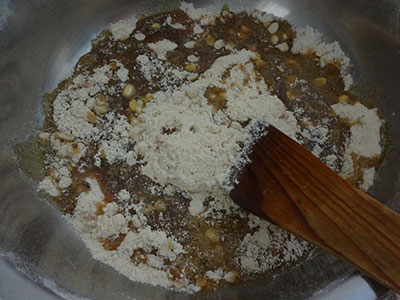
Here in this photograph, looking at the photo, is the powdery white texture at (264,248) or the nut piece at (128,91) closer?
the powdery white texture at (264,248)

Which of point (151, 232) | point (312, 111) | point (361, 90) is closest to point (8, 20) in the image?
point (151, 232)

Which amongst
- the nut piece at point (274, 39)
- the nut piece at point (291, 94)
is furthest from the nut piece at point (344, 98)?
the nut piece at point (274, 39)

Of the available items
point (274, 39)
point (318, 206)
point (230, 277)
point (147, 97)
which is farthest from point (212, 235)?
point (274, 39)

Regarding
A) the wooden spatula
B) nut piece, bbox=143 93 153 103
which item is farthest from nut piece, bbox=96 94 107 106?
the wooden spatula

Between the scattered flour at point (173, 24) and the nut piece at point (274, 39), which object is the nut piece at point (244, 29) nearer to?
the nut piece at point (274, 39)

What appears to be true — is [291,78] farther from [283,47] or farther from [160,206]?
[160,206]

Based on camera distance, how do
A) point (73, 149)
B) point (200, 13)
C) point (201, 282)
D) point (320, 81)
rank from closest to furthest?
point (201, 282) < point (73, 149) < point (320, 81) < point (200, 13)

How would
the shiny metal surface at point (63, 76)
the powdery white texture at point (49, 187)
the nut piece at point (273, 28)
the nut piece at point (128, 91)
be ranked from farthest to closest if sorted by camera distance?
the nut piece at point (273, 28), the nut piece at point (128, 91), the powdery white texture at point (49, 187), the shiny metal surface at point (63, 76)
